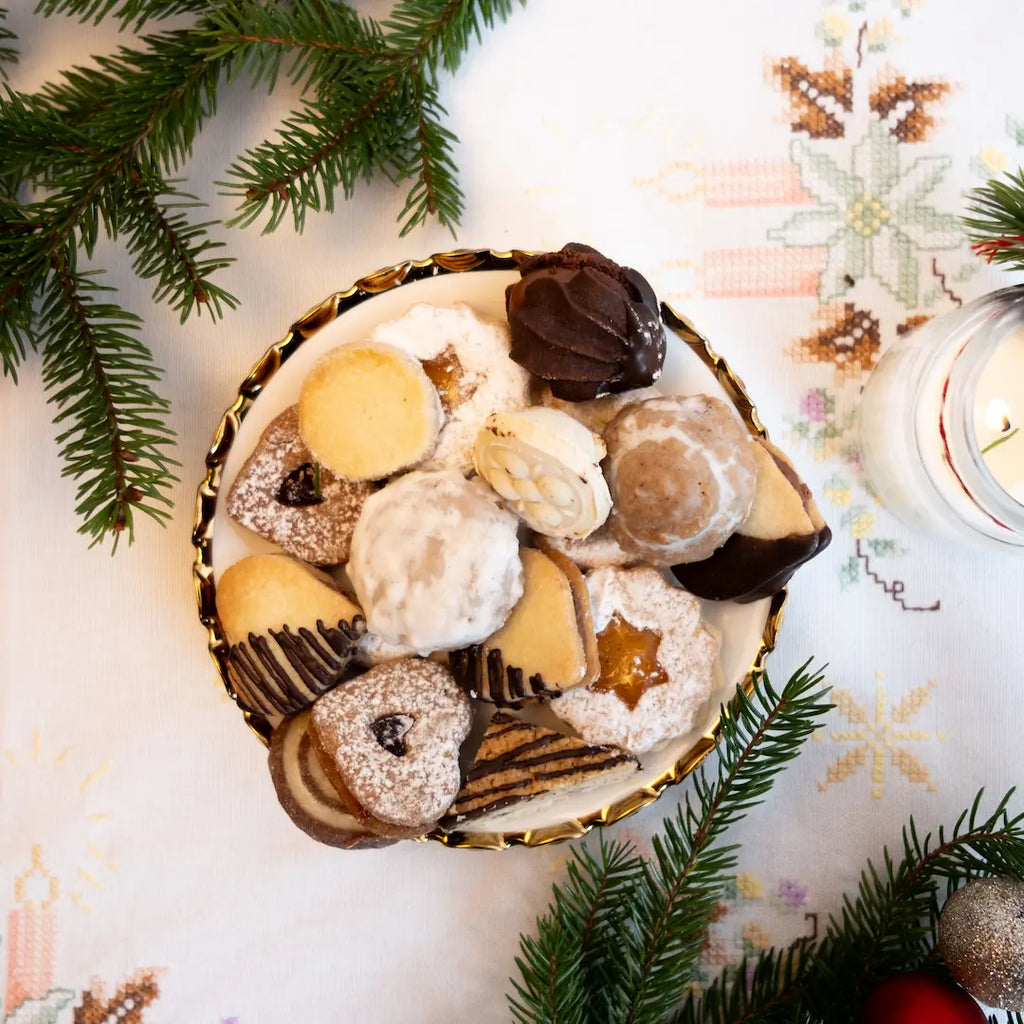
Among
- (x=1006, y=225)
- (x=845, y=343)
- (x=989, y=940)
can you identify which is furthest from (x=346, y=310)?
(x=989, y=940)

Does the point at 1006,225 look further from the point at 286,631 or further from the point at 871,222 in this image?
the point at 286,631

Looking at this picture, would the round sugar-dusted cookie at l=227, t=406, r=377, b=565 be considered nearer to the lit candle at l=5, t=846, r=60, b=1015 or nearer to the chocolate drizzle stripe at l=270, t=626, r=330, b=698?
the chocolate drizzle stripe at l=270, t=626, r=330, b=698

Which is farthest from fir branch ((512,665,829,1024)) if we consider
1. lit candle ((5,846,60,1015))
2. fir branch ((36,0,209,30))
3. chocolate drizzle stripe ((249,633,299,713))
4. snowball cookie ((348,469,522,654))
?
fir branch ((36,0,209,30))

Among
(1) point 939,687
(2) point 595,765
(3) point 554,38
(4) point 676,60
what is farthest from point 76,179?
(1) point 939,687

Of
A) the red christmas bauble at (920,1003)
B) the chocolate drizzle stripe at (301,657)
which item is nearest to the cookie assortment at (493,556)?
the chocolate drizzle stripe at (301,657)

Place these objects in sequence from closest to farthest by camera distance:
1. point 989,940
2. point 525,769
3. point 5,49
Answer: point 989,940
point 525,769
point 5,49
